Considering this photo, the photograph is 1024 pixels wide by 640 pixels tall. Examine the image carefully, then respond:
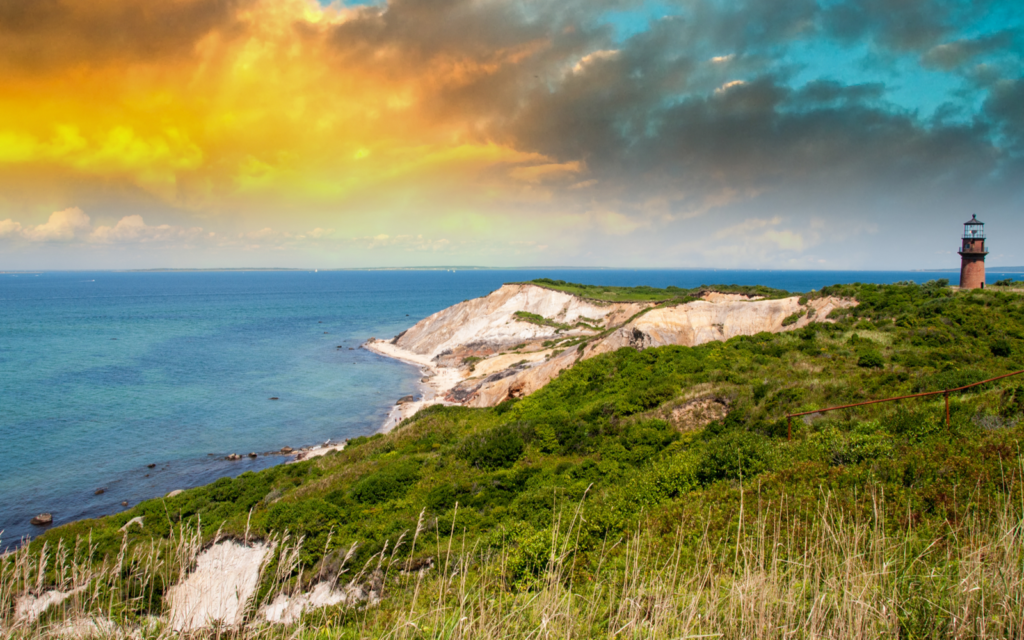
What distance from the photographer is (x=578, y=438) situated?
660 inches

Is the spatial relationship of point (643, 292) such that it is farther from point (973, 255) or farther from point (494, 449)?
point (494, 449)

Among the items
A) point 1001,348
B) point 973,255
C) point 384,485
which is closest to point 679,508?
point 384,485

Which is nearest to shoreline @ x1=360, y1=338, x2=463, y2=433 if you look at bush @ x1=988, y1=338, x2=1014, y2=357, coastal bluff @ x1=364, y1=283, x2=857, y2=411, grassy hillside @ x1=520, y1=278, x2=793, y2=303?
coastal bluff @ x1=364, y1=283, x2=857, y2=411

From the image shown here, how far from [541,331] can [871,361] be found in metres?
42.0

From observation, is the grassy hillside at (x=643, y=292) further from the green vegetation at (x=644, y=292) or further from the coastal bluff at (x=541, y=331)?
the coastal bluff at (x=541, y=331)

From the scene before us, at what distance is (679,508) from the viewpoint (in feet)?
30.2

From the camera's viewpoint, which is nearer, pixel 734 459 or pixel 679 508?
pixel 679 508

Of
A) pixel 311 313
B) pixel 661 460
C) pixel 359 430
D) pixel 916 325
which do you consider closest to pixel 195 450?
pixel 359 430

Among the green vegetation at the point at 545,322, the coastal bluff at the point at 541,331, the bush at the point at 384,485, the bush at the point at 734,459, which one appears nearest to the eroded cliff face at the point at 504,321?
the coastal bluff at the point at 541,331

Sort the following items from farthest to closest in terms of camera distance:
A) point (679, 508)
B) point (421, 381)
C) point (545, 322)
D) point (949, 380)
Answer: point (545, 322) → point (421, 381) → point (949, 380) → point (679, 508)

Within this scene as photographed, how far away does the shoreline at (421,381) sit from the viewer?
133 ft

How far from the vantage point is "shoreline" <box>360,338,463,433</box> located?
1599 inches

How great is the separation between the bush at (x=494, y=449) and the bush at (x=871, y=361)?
1303 centimetres

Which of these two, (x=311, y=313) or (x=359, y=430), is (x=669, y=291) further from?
(x=311, y=313)
